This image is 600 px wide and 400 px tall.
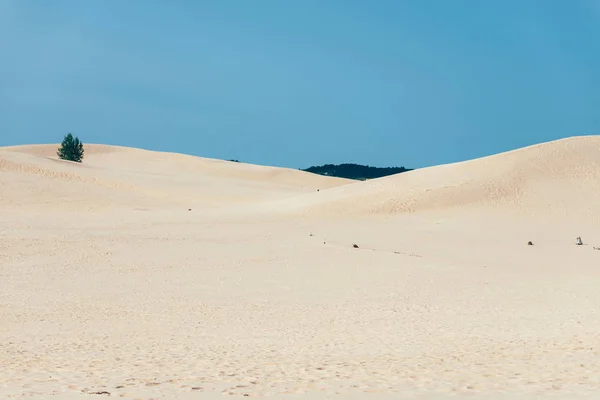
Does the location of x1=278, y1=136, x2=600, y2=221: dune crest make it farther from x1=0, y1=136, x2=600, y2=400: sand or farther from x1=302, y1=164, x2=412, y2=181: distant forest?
x1=302, y1=164, x2=412, y2=181: distant forest

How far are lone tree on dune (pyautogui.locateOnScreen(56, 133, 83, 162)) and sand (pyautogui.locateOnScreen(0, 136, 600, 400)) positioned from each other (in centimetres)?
3064

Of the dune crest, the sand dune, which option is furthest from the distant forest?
the dune crest

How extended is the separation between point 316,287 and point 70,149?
6289 centimetres

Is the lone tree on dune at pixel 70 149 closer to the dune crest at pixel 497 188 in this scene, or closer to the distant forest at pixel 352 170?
the dune crest at pixel 497 188

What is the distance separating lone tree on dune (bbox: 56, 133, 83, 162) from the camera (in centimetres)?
7706

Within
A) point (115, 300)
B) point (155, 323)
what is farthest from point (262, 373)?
point (115, 300)

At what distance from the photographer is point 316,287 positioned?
20.2 m

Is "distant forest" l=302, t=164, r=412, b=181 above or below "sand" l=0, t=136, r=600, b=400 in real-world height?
above

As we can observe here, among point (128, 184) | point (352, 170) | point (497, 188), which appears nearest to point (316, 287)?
point (497, 188)

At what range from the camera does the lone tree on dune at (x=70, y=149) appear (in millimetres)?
77062

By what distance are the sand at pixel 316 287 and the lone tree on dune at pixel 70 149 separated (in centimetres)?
3064

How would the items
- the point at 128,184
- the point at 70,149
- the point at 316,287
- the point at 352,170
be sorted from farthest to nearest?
the point at 352,170 → the point at 70,149 → the point at 128,184 → the point at 316,287

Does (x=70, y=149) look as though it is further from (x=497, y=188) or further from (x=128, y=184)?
(x=497, y=188)

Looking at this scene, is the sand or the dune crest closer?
the sand
